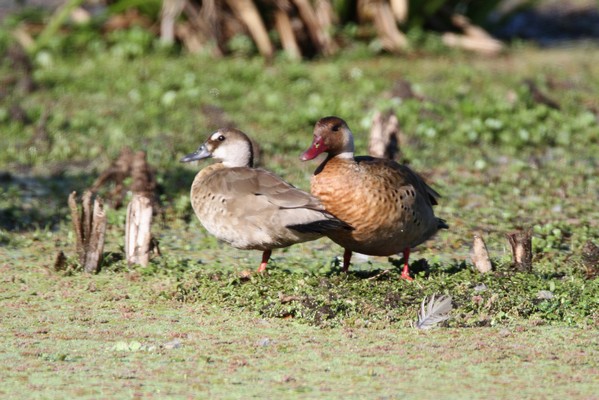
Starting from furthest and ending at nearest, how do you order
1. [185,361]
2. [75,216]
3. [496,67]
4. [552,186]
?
1. [496,67]
2. [552,186]
3. [75,216]
4. [185,361]

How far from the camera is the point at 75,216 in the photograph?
278 inches

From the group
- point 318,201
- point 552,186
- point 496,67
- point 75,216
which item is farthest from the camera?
point 496,67

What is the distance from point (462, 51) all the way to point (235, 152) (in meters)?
7.49

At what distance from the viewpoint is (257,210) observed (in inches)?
254

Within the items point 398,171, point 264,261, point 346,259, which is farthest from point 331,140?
point 264,261

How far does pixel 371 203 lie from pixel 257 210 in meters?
0.65

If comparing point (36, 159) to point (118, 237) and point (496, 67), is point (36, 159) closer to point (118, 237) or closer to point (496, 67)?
point (118, 237)

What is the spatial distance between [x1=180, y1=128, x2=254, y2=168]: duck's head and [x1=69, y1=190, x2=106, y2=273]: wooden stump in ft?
2.66

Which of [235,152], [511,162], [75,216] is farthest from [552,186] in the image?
[75,216]

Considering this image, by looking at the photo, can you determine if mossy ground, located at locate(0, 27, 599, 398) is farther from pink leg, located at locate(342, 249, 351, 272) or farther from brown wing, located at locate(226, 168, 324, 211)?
brown wing, located at locate(226, 168, 324, 211)

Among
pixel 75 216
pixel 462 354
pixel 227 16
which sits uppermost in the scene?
pixel 227 16

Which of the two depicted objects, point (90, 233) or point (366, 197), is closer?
point (366, 197)

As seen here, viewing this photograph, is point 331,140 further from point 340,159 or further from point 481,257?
point 481,257

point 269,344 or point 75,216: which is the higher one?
point 75,216
